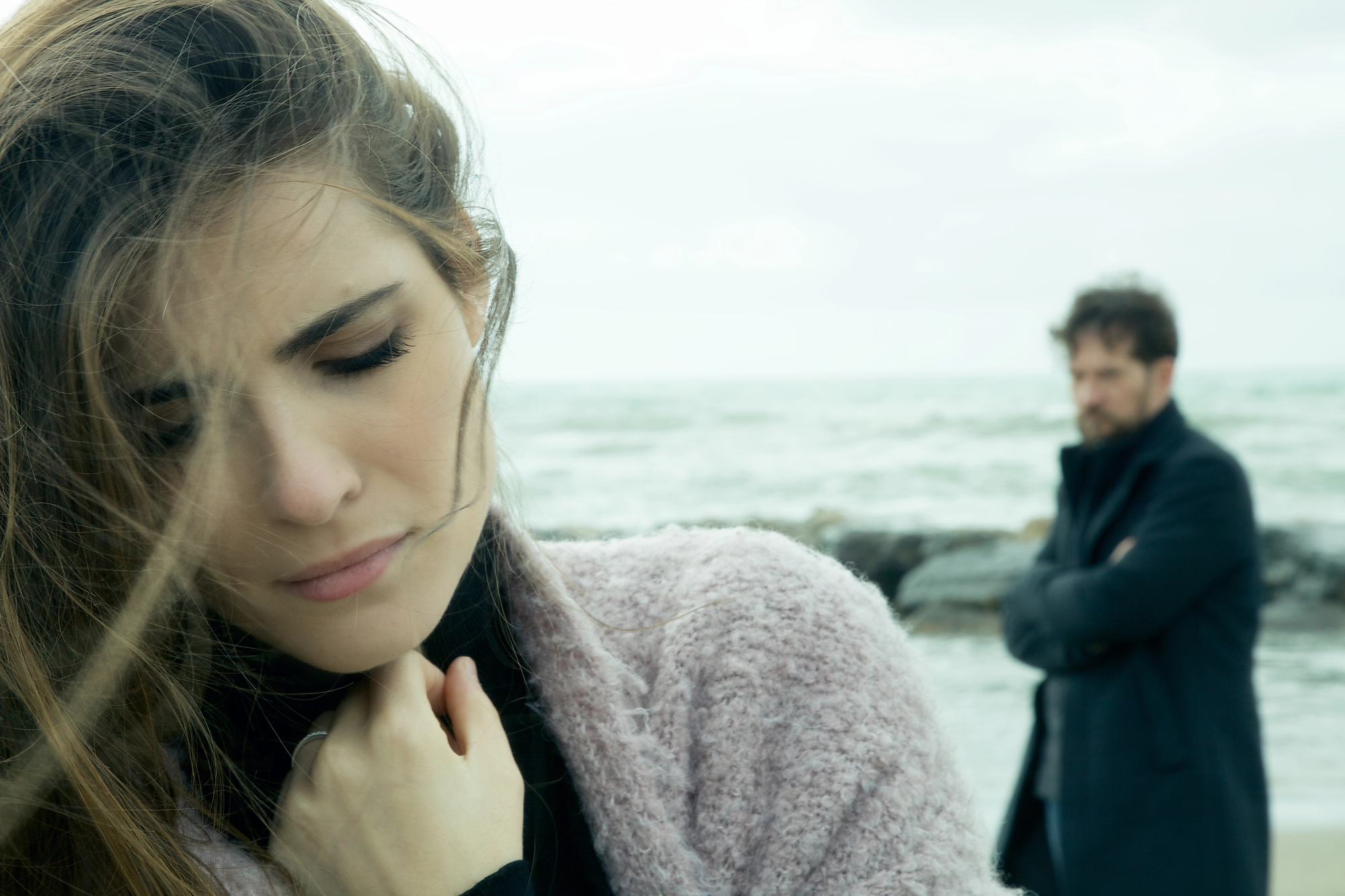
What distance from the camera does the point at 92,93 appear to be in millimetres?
1018

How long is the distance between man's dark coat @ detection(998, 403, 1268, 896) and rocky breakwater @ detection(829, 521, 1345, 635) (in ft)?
16.2

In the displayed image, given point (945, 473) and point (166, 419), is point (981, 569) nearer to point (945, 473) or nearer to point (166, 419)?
point (945, 473)

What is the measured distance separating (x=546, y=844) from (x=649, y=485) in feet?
50.6

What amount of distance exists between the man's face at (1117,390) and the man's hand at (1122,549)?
0.36 m

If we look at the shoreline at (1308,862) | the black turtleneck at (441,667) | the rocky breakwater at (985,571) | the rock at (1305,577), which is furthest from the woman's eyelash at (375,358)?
the rock at (1305,577)

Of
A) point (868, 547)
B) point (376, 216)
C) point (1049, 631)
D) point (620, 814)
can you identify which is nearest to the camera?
point (376, 216)

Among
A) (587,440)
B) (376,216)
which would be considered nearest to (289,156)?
(376,216)

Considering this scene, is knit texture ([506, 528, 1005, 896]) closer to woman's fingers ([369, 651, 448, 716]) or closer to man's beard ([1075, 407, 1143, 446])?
woman's fingers ([369, 651, 448, 716])

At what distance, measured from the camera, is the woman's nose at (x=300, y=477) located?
1044 millimetres

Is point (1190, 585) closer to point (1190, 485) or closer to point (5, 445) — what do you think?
point (1190, 485)

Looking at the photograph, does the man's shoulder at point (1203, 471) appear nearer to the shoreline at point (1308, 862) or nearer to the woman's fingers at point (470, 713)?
the shoreline at point (1308, 862)

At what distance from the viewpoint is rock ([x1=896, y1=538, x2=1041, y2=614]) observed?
9.33 meters

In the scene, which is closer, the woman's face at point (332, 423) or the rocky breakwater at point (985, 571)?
Result: the woman's face at point (332, 423)

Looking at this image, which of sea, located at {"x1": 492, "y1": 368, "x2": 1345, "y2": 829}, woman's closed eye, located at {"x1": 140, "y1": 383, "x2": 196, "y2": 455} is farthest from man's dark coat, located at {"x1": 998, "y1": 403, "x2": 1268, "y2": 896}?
woman's closed eye, located at {"x1": 140, "y1": 383, "x2": 196, "y2": 455}
